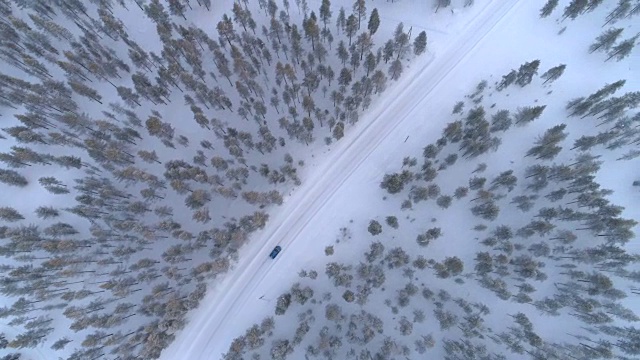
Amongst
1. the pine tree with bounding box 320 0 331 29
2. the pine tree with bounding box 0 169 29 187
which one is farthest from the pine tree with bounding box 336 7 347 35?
the pine tree with bounding box 0 169 29 187

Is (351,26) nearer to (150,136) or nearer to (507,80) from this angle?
(507,80)

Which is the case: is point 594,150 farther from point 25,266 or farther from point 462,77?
point 25,266

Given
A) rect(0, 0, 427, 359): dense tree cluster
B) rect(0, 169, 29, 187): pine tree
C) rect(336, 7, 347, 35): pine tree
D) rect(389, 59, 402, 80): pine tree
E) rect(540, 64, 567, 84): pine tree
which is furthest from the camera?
rect(336, 7, 347, 35): pine tree

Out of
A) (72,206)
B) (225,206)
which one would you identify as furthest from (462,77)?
(72,206)

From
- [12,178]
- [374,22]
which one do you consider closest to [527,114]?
[374,22]

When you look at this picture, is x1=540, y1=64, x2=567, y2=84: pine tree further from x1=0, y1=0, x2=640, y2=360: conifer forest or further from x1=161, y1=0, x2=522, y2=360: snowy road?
x1=161, y1=0, x2=522, y2=360: snowy road

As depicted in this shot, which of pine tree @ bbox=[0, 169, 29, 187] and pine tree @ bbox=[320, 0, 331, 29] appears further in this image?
pine tree @ bbox=[320, 0, 331, 29]
